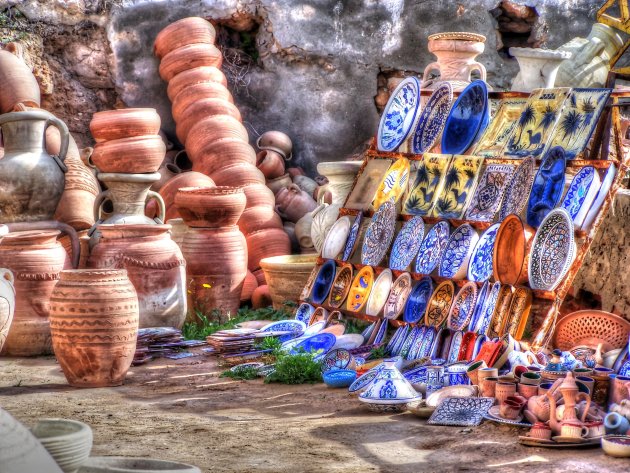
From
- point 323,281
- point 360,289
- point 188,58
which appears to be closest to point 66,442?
Answer: point 360,289

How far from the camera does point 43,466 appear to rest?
8.62 feet

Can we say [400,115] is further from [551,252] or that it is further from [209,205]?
[551,252]

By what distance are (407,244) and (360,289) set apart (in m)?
0.50

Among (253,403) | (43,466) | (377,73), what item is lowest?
(253,403)

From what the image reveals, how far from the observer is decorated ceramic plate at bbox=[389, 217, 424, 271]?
24.2 ft

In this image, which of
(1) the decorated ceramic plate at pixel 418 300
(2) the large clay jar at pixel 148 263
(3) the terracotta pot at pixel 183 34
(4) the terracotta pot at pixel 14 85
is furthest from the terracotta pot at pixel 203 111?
(1) the decorated ceramic plate at pixel 418 300

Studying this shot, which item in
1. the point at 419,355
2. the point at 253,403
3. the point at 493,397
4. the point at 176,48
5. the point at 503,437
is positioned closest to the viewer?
the point at 503,437

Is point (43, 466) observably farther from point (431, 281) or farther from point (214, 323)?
point (214, 323)

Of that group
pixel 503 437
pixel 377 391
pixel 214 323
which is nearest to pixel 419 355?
pixel 377 391

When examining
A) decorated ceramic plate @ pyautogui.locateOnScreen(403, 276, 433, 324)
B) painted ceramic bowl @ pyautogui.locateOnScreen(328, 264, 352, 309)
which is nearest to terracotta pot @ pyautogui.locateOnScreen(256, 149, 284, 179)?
painted ceramic bowl @ pyautogui.locateOnScreen(328, 264, 352, 309)

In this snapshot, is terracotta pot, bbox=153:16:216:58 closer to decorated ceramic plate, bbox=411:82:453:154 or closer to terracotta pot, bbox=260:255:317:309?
terracotta pot, bbox=260:255:317:309

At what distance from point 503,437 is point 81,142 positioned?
654cm

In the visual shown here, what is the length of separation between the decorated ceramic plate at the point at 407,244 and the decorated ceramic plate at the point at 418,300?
0.72ft

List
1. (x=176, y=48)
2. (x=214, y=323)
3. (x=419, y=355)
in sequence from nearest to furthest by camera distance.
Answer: (x=419, y=355), (x=214, y=323), (x=176, y=48)
